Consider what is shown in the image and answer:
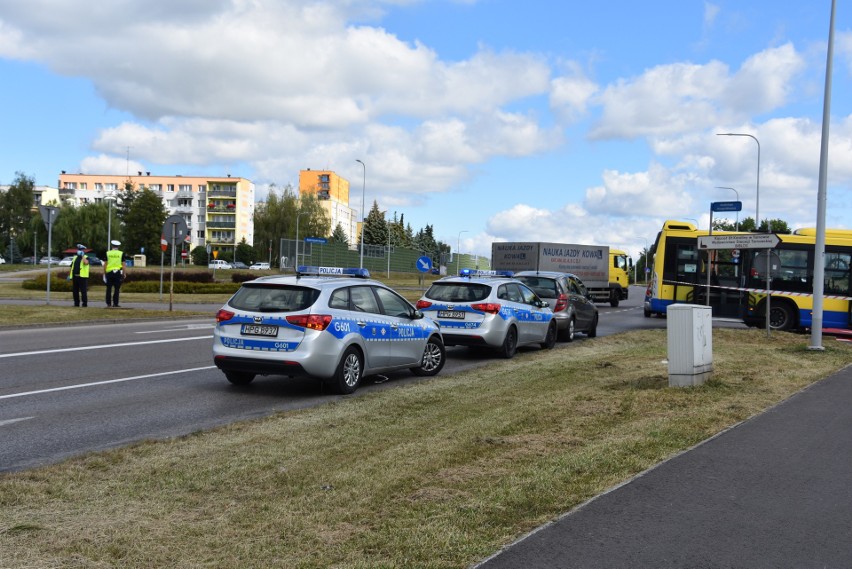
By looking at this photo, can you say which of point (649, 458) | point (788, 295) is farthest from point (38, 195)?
point (649, 458)

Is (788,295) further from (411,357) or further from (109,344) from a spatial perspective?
(109,344)

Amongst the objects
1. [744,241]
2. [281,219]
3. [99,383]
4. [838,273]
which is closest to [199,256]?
[281,219]

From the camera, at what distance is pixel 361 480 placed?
6.06 metres

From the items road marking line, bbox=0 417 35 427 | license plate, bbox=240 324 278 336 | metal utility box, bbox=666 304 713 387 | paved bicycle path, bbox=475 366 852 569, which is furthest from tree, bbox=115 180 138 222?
paved bicycle path, bbox=475 366 852 569

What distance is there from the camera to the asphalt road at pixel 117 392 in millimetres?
8055

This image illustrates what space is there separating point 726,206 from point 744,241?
2160 mm

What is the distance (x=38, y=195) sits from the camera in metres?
154

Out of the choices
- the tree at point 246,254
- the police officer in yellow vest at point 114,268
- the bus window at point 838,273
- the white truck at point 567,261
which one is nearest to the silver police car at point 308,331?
the police officer in yellow vest at point 114,268

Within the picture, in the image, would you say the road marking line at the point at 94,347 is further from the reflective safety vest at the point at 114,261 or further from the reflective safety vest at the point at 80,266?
the reflective safety vest at the point at 80,266

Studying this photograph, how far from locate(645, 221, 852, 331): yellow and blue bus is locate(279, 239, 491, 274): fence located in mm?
16216

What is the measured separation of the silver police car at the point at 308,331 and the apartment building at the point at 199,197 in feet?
442

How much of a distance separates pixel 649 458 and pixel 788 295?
20885 millimetres

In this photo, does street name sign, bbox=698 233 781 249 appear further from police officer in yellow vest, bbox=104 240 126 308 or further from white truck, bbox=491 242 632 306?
white truck, bbox=491 242 632 306

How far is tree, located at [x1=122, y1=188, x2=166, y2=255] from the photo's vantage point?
98188 mm
